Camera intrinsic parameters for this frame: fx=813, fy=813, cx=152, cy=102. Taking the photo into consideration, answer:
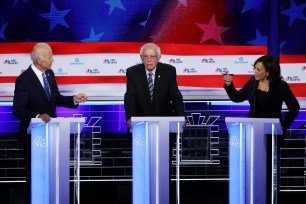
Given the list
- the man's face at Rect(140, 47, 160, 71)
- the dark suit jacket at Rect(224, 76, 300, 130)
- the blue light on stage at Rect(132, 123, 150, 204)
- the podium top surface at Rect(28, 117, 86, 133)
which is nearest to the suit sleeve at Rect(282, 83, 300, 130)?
the dark suit jacket at Rect(224, 76, 300, 130)

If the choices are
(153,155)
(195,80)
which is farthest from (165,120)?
(195,80)

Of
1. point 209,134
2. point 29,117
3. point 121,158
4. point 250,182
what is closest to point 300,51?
point 209,134

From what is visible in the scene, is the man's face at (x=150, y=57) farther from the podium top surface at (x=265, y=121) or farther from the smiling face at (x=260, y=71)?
the podium top surface at (x=265, y=121)

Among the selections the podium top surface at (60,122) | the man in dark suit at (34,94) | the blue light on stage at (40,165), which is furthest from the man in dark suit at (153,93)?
the blue light on stage at (40,165)

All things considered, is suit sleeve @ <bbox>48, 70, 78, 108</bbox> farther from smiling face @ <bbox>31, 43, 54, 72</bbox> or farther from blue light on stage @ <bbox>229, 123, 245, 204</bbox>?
blue light on stage @ <bbox>229, 123, 245, 204</bbox>

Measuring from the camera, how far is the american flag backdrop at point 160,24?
873cm

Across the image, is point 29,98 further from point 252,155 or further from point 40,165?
point 252,155

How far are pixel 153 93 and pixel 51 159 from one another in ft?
5.27

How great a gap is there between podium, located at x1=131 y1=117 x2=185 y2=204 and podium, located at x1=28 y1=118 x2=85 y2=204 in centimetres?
50

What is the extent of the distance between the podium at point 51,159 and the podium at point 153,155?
0.50 metres

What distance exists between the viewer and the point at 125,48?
878 centimetres

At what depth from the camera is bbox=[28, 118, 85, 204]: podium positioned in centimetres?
596

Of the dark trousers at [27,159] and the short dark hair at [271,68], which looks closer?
the dark trousers at [27,159]

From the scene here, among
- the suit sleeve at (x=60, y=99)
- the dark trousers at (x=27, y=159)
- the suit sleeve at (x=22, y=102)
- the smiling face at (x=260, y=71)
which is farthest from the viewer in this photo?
the smiling face at (x=260, y=71)
